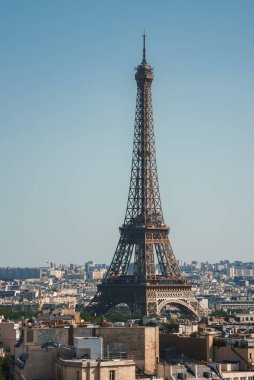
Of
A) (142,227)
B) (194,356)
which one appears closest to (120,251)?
(142,227)

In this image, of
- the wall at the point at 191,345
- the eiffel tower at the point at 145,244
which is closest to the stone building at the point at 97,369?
the wall at the point at 191,345

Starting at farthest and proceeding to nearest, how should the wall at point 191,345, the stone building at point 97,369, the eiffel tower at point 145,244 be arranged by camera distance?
the eiffel tower at point 145,244
the wall at point 191,345
the stone building at point 97,369

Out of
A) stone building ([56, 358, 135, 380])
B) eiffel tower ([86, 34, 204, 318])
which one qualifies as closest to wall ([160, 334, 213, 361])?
stone building ([56, 358, 135, 380])

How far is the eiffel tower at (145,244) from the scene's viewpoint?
457 feet

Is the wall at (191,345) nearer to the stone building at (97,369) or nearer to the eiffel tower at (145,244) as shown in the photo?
the stone building at (97,369)

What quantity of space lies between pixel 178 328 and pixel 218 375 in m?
20.9

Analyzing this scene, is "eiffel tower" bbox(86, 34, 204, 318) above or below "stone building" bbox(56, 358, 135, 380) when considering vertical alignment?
above

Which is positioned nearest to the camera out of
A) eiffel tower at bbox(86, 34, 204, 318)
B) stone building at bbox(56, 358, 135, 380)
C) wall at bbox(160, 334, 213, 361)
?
stone building at bbox(56, 358, 135, 380)

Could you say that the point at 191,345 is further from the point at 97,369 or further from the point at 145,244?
the point at 145,244

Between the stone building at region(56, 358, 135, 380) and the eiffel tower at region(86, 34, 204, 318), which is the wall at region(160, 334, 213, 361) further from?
the eiffel tower at region(86, 34, 204, 318)

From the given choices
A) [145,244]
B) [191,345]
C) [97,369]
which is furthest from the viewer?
[145,244]

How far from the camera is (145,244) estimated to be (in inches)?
5487

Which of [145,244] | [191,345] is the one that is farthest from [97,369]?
[145,244]

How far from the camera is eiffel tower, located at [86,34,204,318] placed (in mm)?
139250
